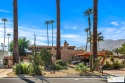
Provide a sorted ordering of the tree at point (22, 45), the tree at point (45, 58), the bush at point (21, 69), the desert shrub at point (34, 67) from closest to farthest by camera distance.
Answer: the desert shrub at point (34, 67) < the bush at point (21, 69) < the tree at point (45, 58) < the tree at point (22, 45)

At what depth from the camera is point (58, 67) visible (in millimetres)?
29422

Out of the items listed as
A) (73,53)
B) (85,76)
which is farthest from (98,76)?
(73,53)

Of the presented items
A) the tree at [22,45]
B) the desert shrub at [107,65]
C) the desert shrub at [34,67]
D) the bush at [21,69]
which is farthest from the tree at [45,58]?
the tree at [22,45]

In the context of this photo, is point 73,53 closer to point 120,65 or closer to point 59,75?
point 120,65

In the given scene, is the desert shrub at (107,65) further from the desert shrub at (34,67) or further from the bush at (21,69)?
the bush at (21,69)

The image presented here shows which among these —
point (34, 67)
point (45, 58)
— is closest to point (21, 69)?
point (34, 67)

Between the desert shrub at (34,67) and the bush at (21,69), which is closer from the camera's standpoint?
the desert shrub at (34,67)

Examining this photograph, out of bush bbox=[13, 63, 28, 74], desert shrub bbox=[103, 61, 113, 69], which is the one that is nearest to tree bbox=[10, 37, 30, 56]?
desert shrub bbox=[103, 61, 113, 69]

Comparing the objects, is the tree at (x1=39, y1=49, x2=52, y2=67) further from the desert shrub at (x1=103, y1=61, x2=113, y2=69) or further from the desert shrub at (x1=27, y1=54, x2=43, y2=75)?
the desert shrub at (x1=103, y1=61, x2=113, y2=69)

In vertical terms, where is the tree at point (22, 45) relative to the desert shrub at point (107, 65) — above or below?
above

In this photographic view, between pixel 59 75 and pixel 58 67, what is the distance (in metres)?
4.51

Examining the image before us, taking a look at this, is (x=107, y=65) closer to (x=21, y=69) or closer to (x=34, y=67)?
(x=34, y=67)

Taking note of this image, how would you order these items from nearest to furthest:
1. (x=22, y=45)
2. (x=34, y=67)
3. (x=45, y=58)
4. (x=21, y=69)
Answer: (x=34, y=67), (x=21, y=69), (x=45, y=58), (x=22, y=45)

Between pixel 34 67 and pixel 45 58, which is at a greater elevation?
pixel 45 58
